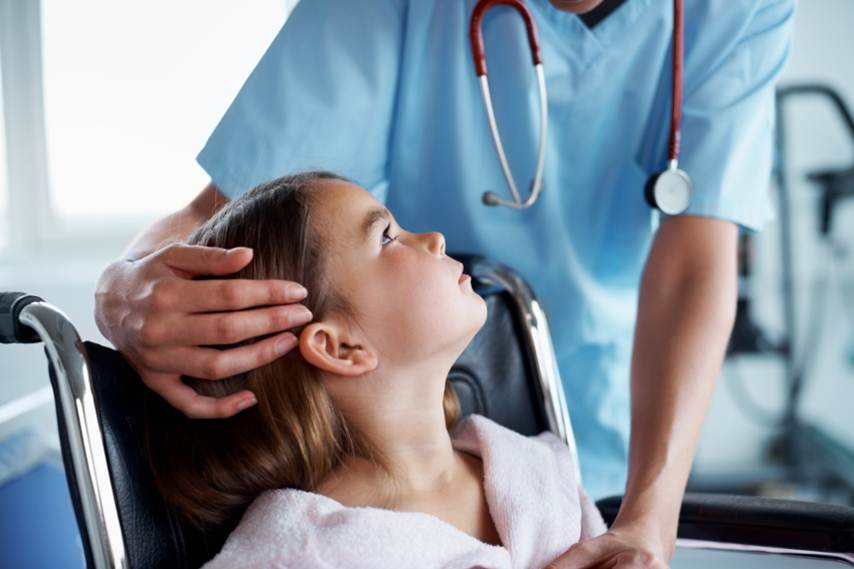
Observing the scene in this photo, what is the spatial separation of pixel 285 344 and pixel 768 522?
0.56 metres

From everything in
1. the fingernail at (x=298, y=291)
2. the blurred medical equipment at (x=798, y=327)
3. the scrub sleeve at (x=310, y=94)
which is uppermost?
the scrub sleeve at (x=310, y=94)

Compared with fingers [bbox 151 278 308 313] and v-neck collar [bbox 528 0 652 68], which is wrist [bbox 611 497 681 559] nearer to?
fingers [bbox 151 278 308 313]

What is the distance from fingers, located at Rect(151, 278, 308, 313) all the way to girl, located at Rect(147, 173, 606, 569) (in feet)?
0.20

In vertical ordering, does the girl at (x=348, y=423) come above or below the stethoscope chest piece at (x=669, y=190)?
below

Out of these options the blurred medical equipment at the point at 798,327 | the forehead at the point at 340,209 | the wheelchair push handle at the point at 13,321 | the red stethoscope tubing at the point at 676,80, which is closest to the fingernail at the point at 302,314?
the forehead at the point at 340,209

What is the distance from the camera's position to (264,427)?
91cm

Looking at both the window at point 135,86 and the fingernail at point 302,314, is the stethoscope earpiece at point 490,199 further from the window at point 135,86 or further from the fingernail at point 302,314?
the window at point 135,86

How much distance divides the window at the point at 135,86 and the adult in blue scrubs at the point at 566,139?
1464 mm

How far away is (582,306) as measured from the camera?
4.25 feet

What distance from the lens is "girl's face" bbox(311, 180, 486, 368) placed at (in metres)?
0.94

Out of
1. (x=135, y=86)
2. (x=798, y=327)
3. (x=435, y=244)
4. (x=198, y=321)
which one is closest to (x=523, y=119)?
(x=435, y=244)

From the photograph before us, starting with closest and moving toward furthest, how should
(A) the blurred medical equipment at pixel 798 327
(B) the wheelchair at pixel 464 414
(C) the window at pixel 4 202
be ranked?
(B) the wheelchair at pixel 464 414
(C) the window at pixel 4 202
(A) the blurred medical equipment at pixel 798 327

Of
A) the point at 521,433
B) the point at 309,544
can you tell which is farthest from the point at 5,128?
the point at 309,544

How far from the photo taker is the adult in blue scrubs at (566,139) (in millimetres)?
1179
